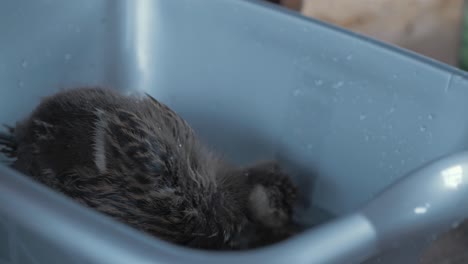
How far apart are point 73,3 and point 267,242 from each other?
0.29 m

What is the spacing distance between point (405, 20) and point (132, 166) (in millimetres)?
482

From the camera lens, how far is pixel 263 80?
0.62 metres

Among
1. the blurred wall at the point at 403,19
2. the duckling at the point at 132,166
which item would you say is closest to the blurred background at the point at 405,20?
the blurred wall at the point at 403,19

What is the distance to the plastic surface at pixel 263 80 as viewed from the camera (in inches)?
20.9

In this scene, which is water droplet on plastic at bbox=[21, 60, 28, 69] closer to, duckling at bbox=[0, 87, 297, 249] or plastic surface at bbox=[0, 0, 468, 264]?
plastic surface at bbox=[0, 0, 468, 264]

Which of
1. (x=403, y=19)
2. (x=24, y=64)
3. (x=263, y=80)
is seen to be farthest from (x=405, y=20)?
(x=24, y=64)

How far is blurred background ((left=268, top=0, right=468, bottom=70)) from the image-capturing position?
75 centimetres

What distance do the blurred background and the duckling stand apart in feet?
0.93

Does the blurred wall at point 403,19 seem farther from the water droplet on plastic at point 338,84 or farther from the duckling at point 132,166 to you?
the duckling at point 132,166

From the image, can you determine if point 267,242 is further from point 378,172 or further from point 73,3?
point 73,3

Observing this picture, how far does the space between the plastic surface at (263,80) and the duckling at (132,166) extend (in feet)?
0.27

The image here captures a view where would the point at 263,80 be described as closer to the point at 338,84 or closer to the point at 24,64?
the point at 338,84

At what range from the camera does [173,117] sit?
53 cm

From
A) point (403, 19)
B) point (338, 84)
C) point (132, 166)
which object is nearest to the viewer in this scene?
point (132, 166)
